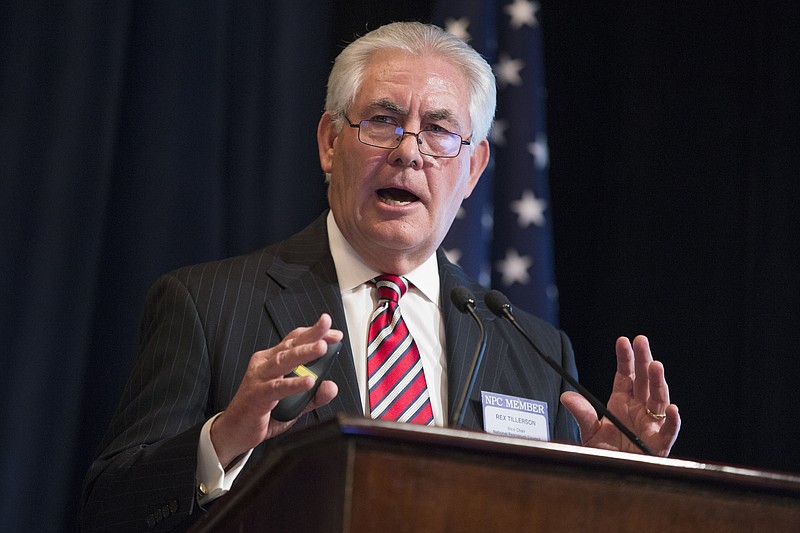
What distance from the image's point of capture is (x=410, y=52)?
2.78 meters

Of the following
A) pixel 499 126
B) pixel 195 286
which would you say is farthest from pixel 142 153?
pixel 499 126

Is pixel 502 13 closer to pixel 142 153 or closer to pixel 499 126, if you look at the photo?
pixel 499 126

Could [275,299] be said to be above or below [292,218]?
below

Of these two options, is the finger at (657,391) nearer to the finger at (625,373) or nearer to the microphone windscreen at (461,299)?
the finger at (625,373)

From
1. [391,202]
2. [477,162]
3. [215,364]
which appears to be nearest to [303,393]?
[215,364]

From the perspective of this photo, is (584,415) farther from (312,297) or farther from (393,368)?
(312,297)

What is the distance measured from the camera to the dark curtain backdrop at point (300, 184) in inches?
110

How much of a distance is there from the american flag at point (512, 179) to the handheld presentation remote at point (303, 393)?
1.71 meters

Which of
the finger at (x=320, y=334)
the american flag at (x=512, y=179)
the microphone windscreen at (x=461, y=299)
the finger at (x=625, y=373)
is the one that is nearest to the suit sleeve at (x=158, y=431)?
the finger at (x=320, y=334)

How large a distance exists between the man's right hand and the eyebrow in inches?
45.1

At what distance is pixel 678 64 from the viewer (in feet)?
12.4

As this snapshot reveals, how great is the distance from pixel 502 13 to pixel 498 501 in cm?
275

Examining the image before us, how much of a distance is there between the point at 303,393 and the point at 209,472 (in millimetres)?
313

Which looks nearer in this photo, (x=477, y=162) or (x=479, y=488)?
(x=479, y=488)
